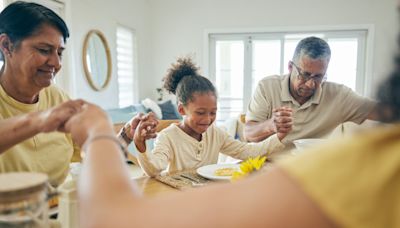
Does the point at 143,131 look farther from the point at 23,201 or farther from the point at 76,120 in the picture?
the point at 23,201

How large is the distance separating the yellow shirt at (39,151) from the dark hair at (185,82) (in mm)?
618

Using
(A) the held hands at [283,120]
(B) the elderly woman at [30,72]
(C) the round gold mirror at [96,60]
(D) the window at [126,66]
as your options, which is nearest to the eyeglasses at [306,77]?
(A) the held hands at [283,120]

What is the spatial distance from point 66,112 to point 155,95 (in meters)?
4.96

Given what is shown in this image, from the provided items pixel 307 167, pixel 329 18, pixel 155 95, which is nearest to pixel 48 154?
pixel 307 167

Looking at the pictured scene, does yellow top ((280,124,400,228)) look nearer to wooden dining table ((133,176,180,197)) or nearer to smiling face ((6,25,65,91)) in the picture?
wooden dining table ((133,176,180,197))

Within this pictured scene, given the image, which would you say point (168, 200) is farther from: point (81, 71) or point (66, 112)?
point (81, 71)

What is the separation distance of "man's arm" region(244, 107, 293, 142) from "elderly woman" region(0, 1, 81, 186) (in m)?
0.92

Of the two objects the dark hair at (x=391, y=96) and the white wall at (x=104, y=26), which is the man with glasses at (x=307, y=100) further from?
the white wall at (x=104, y=26)

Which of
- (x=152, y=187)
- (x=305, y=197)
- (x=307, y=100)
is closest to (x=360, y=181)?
(x=305, y=197)

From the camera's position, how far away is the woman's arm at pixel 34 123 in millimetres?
754

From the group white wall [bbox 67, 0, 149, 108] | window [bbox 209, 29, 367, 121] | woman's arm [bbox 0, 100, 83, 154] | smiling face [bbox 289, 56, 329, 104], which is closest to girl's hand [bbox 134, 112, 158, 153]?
woman's arm [bbox 0, 100, 83, 154]

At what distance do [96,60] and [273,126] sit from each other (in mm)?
2921

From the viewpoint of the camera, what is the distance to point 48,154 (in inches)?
51.3

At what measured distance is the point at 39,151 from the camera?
4.19 feet
